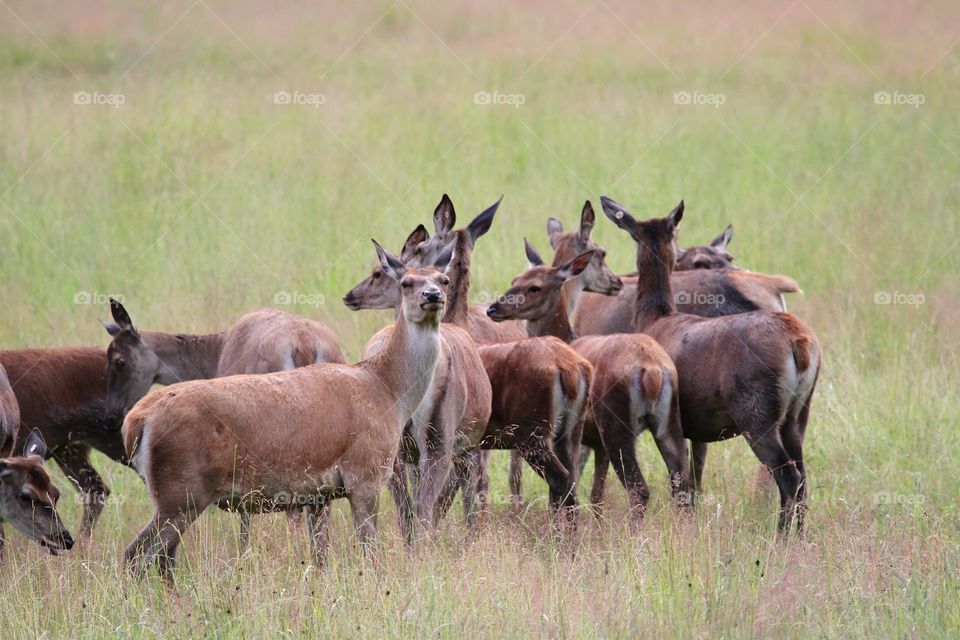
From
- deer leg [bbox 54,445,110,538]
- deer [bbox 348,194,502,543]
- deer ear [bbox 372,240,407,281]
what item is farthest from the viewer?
deer leg [bbox 54,445,110,538]

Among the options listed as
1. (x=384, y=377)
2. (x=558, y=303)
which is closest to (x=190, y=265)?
(x=558, y=303)

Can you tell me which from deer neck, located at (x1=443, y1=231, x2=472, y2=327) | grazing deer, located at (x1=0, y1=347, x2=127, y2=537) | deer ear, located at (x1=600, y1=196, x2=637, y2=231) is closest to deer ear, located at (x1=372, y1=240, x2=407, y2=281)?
deer neck, located at (x1=443, y1=231, x2=472, y2=327)

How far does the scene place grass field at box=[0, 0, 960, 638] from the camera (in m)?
Result: 7.35

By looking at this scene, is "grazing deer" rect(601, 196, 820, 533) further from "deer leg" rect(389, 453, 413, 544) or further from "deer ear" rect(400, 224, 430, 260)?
"deer ear" rect(400, 224, 430, 260)

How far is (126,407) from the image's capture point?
35.6 ft

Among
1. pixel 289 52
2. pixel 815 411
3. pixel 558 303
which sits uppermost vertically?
pixel 289 52

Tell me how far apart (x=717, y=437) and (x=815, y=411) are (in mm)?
2683

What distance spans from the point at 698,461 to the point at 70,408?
488cm

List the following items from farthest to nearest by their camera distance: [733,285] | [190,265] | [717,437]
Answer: [190,265], [733,285], [717,437]

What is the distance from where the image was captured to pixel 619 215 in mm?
11180

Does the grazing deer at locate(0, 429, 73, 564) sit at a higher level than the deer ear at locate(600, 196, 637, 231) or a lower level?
lower

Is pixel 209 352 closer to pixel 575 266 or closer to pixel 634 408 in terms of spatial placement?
pixel 575 266

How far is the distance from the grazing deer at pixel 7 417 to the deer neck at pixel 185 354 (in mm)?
1781

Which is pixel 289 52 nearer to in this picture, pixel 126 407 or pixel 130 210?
pixel 130 210
